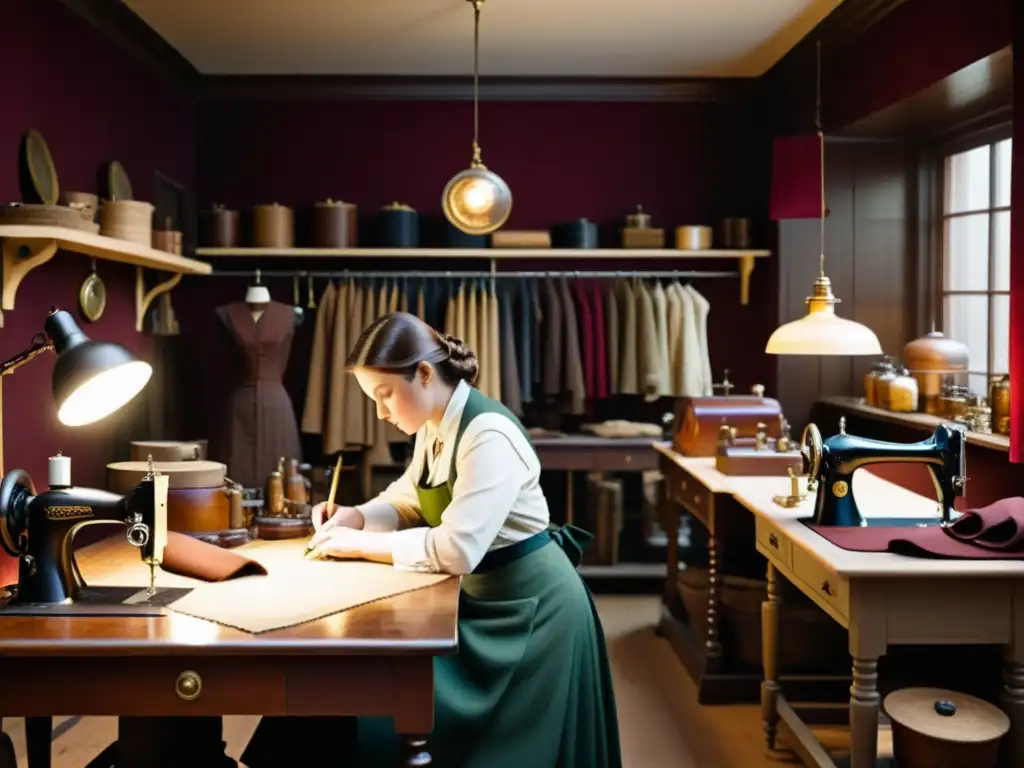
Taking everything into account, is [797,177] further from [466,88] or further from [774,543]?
[774,543]

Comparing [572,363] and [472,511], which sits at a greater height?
[572,363]

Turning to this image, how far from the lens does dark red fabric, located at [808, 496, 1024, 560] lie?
2.89m

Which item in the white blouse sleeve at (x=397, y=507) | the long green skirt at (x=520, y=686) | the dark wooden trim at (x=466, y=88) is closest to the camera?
the long green skirt at (x=520, y=686)

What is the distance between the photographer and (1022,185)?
3.63 metres

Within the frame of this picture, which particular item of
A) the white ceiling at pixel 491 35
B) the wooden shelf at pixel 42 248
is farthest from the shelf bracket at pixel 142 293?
the white ceiling at pixel 491 35

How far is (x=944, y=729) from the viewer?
3145mm

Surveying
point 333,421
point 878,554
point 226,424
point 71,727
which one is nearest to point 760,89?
point 333,421

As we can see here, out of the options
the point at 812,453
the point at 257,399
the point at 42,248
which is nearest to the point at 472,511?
the point at 812,453

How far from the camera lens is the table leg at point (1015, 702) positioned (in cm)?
279

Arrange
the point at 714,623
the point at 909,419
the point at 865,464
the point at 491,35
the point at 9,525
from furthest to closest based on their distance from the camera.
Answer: the point at 491,35
the point at 909,419
the point at 714,623
the point at 865,464
the point at 9,525

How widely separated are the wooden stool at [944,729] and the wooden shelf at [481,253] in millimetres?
3553

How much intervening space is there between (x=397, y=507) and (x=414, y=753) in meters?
1.04

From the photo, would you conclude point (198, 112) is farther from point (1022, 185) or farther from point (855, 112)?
point (1022, 185)

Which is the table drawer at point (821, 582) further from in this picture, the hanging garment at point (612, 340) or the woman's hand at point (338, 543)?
the hanging garment at point (612, 340)
